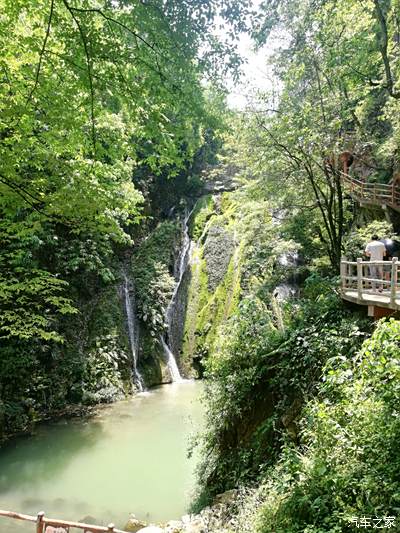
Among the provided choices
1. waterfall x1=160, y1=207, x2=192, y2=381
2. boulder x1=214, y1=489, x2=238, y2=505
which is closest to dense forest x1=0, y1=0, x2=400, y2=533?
boulder x1=214, y1=489, x2=238, y2=505

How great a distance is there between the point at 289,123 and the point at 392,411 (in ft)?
23.8

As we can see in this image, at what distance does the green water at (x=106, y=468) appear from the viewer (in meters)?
6.95

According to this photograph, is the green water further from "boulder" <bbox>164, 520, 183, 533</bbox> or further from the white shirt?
the white shirt

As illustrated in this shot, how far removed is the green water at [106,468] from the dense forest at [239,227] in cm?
83

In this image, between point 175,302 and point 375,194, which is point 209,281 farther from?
point 375,194

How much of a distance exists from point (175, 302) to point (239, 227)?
6.01m

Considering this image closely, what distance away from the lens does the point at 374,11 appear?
7.90m

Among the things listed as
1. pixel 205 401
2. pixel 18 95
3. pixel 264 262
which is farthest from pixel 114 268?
pixel 18 95

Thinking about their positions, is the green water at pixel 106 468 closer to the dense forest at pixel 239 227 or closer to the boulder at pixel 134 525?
the boulder at pixel 134 525

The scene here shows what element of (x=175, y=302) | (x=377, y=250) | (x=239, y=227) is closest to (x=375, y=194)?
(x=239, y=227)

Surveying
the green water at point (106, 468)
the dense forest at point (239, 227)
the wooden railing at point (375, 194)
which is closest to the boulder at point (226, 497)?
the dense forest at point (239, 227)

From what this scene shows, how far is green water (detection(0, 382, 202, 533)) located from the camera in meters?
6.95

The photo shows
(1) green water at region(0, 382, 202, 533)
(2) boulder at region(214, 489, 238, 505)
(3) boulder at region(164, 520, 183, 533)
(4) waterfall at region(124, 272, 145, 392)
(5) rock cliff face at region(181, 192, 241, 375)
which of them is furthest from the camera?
(5) rock cliff face at region(181, 192, 241, 375)

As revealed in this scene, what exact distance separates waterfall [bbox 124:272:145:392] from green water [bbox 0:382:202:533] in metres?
2.07
